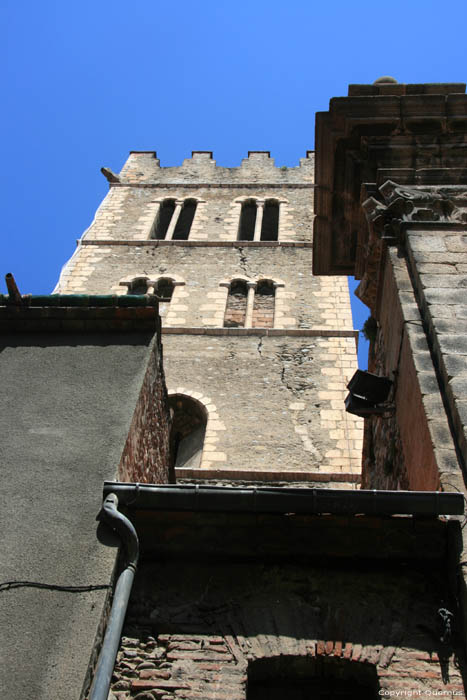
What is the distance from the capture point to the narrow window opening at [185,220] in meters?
22.4

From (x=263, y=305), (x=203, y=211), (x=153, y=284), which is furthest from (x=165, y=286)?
(x=203, y=211)

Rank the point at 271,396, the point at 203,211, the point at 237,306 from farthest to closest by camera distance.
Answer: the point at 203,211 → the point at 237,306 → the point at 271,396

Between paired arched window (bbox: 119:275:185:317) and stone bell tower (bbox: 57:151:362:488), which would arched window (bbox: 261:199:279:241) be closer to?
stone bell tower (bbox: 57:151:362:488)

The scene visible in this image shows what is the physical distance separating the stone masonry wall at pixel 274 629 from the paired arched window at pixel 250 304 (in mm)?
13369

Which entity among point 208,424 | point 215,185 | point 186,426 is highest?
point 215,185

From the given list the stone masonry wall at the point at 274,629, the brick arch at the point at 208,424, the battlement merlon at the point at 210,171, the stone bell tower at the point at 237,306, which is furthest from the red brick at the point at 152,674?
the battlement merlon at the point at 210,171

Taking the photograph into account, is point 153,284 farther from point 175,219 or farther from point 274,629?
point 274,629

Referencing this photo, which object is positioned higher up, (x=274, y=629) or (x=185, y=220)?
(x=185, y=220)

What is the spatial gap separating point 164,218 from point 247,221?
250 centimetres

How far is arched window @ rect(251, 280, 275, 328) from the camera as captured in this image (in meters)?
17.6

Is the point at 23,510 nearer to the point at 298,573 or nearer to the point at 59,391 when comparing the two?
the point at 59,391

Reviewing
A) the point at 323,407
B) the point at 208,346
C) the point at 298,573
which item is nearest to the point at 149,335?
the point at 298,573

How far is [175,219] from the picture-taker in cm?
2288

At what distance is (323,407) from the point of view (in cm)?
1431
